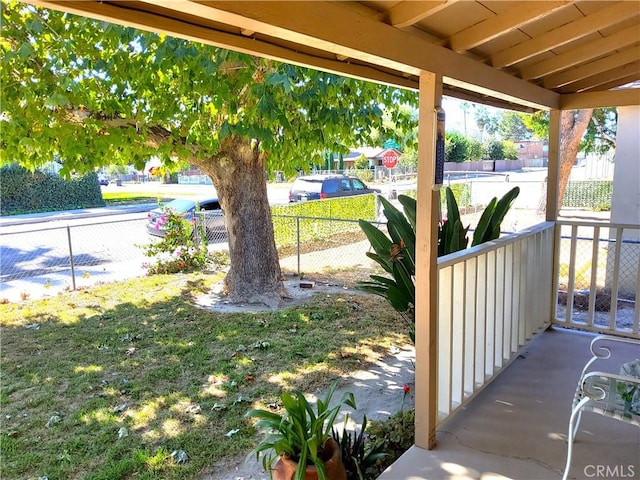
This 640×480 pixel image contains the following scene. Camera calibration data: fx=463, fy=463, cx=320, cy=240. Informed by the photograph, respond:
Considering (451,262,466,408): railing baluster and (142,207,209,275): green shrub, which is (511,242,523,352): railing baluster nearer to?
(451,262,466,408): railing baluster

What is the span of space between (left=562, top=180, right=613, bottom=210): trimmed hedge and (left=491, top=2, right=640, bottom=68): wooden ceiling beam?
1438 centimetres

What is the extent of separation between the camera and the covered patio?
167cm

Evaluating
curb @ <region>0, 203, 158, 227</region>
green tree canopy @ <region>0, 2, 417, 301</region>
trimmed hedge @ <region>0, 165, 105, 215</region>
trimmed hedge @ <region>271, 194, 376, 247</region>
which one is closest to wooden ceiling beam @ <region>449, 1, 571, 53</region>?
green tree canopy @ <region>0, 2, 417, 301</region>

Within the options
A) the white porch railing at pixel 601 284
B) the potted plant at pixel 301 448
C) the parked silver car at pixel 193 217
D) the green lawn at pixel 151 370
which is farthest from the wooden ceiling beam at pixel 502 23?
the parked silver car at pixel 193 217

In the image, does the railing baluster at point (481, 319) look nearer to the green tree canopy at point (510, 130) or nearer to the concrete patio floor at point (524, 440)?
the concrete patio floor at point (524, 440)

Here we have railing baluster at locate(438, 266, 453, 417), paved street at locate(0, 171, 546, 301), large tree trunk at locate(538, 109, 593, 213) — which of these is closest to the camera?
railing baluster at locate(438, 266, 453, 417)

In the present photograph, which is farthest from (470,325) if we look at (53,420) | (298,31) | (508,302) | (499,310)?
(53,420)

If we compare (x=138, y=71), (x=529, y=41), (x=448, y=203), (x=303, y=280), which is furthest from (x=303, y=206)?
(x=529, y=41)

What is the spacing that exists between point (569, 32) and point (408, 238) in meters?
1.53

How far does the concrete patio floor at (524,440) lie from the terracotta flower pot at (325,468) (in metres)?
0.22

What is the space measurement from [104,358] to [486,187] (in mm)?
13887

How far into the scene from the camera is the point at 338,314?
5426 millimetres

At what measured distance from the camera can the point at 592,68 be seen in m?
3.12

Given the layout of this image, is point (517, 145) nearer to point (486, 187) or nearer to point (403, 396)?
point (486, 187)
